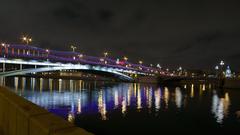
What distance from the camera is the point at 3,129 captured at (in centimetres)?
723

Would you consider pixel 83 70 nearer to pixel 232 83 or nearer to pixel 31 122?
pixel 232 83

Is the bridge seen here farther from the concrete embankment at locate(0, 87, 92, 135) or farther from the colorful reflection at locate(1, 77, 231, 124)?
the concrete embankment at locate(0, 87, 92, 135)

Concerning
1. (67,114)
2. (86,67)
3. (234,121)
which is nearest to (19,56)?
(86,67)

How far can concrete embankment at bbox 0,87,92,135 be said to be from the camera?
3.86 metres

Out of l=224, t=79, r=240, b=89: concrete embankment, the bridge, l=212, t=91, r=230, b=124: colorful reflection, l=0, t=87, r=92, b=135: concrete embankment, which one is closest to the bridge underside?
the bridge

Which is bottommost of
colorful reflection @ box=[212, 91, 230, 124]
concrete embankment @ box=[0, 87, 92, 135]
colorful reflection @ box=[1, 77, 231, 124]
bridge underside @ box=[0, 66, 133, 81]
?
colorful reflection @ box=[212, 91, 230, 124]

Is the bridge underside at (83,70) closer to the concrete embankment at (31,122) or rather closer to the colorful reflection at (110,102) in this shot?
the colorful reflection at (110,102)

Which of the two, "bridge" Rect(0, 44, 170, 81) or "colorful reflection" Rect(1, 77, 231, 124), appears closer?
"colorful reflection" Rect(1, 77, 231, 124)

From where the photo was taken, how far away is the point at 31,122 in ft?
14.5

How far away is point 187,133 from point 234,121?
7938 mm

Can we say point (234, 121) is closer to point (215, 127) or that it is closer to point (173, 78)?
point (215, 127)

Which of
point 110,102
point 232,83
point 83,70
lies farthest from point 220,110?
point 83,70

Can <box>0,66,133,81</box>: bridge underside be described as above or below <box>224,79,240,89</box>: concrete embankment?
above

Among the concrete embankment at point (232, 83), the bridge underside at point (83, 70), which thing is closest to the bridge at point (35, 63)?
the bridge underside at point (83, 70)
